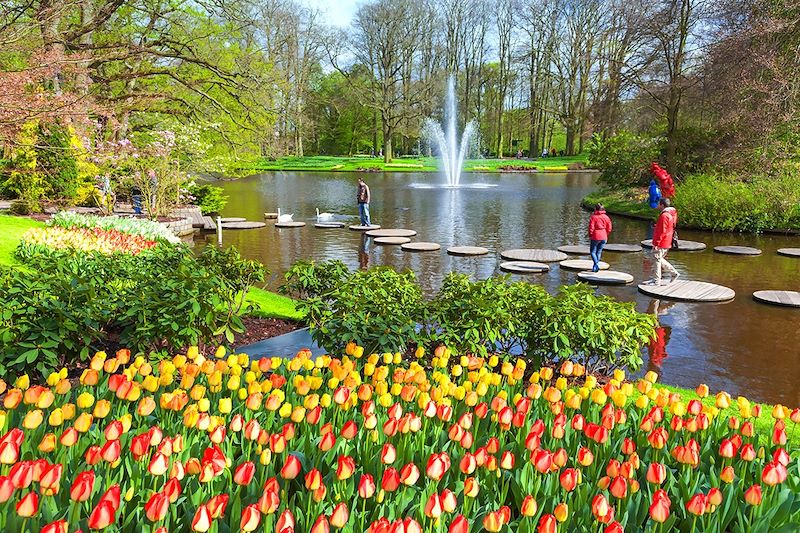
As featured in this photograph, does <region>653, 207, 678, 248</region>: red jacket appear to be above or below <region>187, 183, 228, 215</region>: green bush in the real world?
above

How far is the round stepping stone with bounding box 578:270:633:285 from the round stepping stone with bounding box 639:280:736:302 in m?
0.63

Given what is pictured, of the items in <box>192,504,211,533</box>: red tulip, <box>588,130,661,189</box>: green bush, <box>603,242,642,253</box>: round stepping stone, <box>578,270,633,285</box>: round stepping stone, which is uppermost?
<box>588,130,661,189</box>: green bush

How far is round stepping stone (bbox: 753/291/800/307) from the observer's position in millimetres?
10891

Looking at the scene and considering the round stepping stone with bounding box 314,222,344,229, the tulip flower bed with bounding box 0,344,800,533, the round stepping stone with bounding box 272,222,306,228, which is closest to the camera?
the tulip flower bed with bounding box 0,344,800,533

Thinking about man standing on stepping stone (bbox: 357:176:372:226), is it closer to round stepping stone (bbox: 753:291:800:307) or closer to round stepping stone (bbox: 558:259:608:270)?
round stepping stone (bbox: 558:259:608:270)

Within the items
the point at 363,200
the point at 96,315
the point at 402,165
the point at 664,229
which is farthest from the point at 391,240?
the point at 402,165

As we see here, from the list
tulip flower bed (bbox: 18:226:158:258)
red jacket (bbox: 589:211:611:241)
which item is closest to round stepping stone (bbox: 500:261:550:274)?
red jacket (bbox: 589:211:611:241)

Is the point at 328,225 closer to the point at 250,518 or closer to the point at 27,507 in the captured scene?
the point at 27,507

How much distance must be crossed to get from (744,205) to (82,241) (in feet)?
61.5

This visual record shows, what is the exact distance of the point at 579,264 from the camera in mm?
14633

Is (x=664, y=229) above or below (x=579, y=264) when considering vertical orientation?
above

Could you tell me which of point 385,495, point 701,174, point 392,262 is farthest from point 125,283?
point 701,174

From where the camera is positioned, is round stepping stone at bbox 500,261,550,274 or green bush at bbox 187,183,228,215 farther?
green bush at bbox 187,183,228,215

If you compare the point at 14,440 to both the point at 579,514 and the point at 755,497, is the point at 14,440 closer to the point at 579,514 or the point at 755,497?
the point at 579,514
